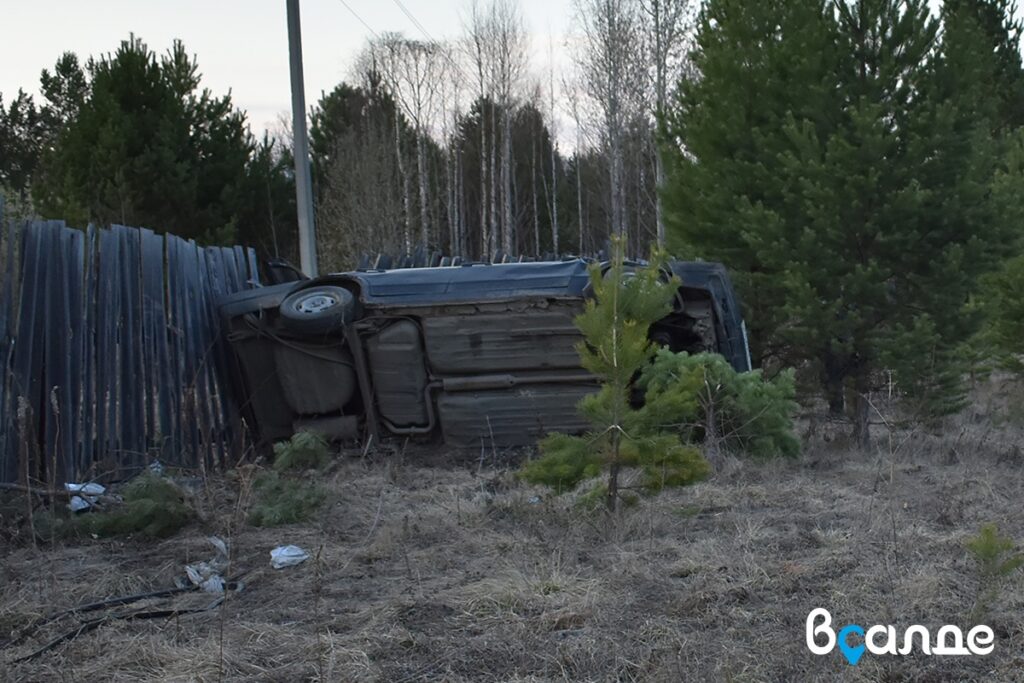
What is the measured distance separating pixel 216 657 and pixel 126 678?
0.31m

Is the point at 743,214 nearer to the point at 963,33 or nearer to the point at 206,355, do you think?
the point at 963,33

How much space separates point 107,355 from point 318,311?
1647mm

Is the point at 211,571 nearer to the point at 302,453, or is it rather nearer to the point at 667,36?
the point at 302,453

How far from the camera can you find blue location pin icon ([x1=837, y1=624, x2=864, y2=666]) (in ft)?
12.8

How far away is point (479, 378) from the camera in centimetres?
870

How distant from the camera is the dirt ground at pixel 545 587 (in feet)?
13.0

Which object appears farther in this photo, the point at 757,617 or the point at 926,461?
the point at 926,461

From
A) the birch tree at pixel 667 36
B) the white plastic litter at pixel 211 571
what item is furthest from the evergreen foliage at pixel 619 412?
the birch tree at pixel 667 36

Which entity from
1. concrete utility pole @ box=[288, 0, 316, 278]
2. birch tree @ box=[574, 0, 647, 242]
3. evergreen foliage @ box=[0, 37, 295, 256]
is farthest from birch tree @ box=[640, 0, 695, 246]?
concrete utility pole @ box=[288, 0, 316, 278]

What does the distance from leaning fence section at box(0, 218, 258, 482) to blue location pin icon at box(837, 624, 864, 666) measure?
352 cm

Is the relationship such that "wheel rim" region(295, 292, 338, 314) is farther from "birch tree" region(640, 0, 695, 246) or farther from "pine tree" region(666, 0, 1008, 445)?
"birch tree" region(640, 0, 695, 246)

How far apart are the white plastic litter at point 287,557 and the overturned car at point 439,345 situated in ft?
10.7

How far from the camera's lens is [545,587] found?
477cm

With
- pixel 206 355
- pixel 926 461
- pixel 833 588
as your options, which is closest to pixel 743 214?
pixel 926 461
